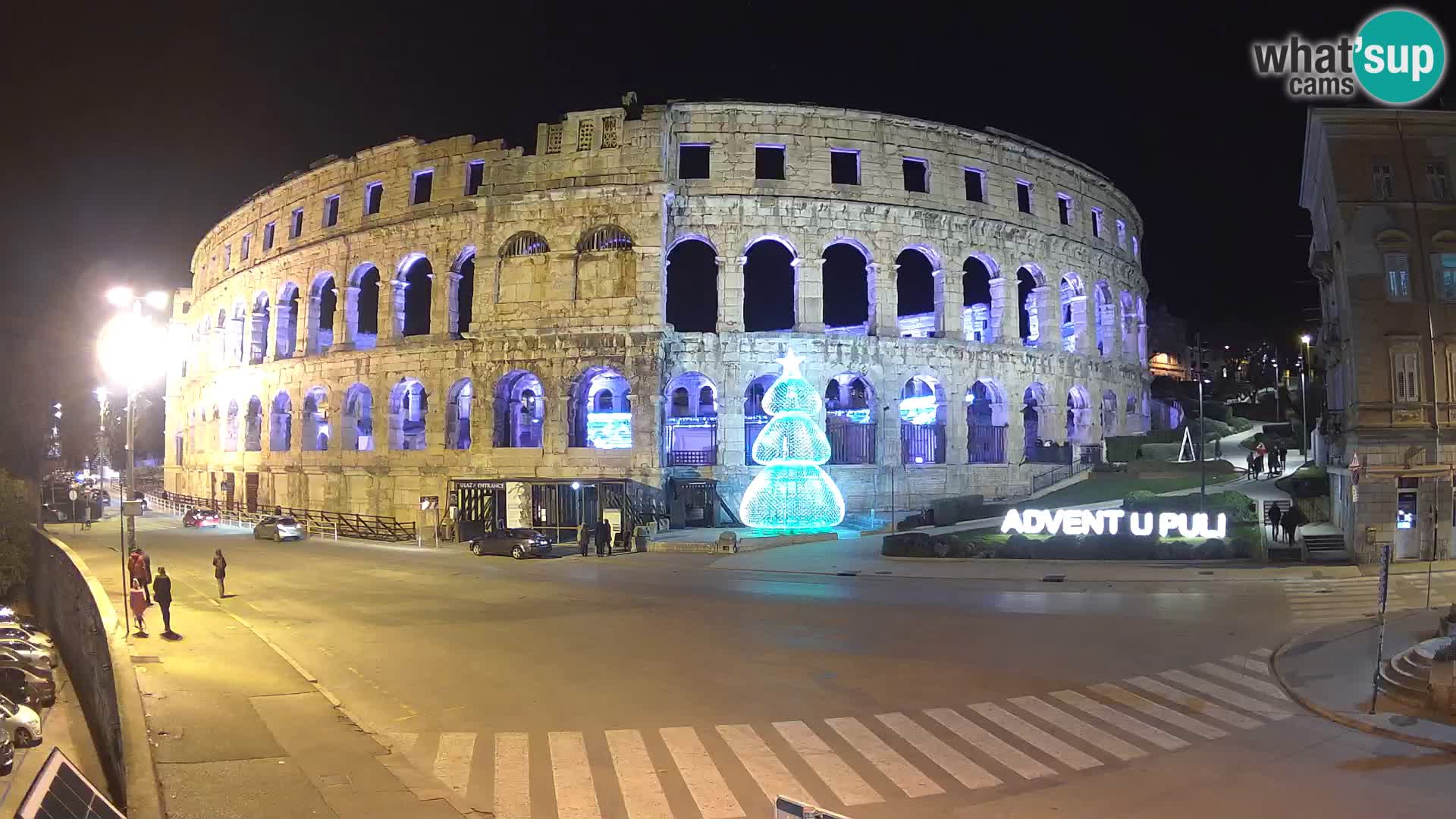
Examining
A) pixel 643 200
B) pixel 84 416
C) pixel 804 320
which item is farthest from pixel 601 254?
pixel 84 416

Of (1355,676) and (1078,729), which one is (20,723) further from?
(1355,676)

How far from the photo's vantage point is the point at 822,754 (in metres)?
9.97

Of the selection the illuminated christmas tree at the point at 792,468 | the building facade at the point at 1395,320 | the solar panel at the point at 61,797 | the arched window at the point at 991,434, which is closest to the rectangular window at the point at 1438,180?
the building facade at the point at 1395,320

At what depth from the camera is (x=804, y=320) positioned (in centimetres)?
3916

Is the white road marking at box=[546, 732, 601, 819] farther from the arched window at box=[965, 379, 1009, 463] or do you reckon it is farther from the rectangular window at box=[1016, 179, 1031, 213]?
the rectangular window at box=[1016, 179, 1031, 213]

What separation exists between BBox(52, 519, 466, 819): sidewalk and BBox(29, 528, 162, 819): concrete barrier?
0.86 feet

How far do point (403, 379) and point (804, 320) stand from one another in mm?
21245

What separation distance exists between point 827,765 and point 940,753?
1454 millimetres

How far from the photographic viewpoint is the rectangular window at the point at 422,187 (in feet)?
145

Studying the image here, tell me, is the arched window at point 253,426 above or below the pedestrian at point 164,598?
above

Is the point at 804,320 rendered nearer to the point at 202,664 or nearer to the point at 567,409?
the point at 567,409

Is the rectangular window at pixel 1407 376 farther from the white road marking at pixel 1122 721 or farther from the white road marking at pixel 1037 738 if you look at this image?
the white road marking at pixel 1037 738

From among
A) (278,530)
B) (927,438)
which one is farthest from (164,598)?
(927,438)

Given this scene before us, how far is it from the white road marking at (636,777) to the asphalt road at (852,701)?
31mm
